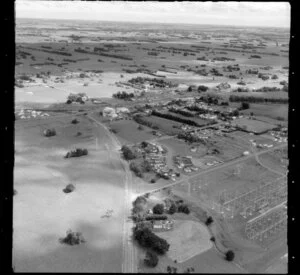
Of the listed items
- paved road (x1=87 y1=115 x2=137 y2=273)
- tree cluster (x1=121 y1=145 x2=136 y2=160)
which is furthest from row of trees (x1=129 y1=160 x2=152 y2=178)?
tree cluster (x1=121 y1=145 x2=136 y2=160)

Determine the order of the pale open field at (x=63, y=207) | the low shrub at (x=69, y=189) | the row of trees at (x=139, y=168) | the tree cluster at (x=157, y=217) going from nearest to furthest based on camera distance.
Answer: the pale open field at (x=63, y=207) < the tree cluster at (x=157, y=217) < the low shrub at (x=69, y=189) < the row of trees at (x=139, y=168)

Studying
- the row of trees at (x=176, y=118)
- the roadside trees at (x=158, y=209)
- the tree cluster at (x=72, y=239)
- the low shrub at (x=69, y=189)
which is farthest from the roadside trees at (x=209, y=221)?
the row of trees at (x=176, y=118)

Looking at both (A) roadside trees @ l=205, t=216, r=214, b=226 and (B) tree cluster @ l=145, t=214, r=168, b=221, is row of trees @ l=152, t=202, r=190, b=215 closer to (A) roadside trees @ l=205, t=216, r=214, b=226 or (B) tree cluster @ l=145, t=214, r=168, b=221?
(B) tree cluster @ l=145, t=214, r=168, b=221

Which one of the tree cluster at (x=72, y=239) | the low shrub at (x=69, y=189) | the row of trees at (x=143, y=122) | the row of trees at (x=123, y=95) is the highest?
the row of trees at (x=123, y=95)

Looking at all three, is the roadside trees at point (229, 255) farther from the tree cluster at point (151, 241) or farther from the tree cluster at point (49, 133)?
the tree cluster at point (49, 133)

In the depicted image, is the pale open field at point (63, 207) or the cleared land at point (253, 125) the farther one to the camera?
the cleared land at point (253, 125)

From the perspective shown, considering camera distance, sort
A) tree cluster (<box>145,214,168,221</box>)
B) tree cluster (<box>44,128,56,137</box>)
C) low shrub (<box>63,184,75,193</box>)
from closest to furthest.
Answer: tree cluster (<box>145,214,168,221</box>), low shrub (<box>63,184,75,193</box>), tree cluster (<box>44,128,56,137</box>)

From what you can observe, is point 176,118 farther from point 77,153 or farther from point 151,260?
point 151,260

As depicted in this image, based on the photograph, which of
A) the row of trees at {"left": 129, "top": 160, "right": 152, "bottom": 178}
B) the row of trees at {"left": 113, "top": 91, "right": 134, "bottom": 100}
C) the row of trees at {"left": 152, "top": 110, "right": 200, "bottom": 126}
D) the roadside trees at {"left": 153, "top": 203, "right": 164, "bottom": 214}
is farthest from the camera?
the row of trees at {"left": 113, "top": 91, "right": 134, "bottom": 100}
